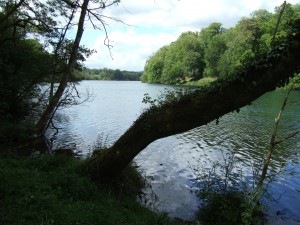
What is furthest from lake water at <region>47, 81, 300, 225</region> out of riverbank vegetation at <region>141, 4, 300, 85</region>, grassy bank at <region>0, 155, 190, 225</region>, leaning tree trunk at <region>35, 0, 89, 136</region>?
riverbank vegetation at <region>141, 4, 300, 85</region>

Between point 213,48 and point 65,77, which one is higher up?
point 213,48

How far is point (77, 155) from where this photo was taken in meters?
14.2

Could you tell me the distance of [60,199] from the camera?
6.43m

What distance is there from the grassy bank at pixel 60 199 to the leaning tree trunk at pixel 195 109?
0.67 meters

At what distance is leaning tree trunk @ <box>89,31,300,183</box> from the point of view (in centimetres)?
526

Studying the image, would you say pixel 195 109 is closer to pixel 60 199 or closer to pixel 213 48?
pixel 60 199

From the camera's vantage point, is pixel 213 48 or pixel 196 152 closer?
pixel 196 152

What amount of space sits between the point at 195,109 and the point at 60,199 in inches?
→ 137

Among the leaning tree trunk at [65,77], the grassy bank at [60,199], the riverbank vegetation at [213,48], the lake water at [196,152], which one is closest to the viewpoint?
the grassy bank at [60,199]

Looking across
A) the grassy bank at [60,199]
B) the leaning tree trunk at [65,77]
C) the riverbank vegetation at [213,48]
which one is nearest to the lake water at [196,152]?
the leaning tree trunk at [65,77]

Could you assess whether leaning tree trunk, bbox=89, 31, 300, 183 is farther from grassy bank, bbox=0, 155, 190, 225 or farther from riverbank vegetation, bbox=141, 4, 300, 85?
riverbank vegetation, bbox=141, 4, 300, 85

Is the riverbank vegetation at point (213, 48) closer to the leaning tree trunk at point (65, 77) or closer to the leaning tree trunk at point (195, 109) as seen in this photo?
the leaning tree trunk at point (65, 77)

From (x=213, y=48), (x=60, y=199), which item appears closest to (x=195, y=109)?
(x=60, y=199)

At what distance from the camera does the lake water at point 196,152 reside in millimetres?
9625
